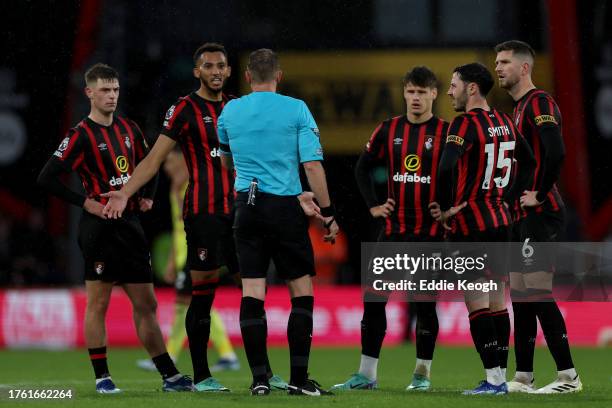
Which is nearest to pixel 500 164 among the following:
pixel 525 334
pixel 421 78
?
pixel 421 78

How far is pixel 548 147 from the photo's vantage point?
26.0ft

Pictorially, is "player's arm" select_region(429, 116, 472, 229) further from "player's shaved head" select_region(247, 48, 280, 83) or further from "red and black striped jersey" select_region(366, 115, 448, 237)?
"player's shaved head" select_region(247, 48, 280, 83)

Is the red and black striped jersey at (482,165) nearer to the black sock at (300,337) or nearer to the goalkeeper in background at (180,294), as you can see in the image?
the black sock at (300,337)

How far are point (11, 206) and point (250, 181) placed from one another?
11.8 m

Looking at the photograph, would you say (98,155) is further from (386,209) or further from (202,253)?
(386,209)

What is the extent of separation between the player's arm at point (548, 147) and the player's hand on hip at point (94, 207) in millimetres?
2743

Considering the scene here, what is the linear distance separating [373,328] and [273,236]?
1.22 m

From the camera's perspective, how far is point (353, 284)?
708 inches

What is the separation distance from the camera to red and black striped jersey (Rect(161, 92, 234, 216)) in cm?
798

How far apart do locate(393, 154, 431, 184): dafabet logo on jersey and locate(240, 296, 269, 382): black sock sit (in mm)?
1501

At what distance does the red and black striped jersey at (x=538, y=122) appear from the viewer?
8.00 m

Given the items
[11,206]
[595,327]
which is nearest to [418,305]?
[595,327]

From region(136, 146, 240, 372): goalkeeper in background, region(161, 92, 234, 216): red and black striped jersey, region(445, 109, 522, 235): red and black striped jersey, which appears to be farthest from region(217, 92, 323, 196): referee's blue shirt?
region(136, 146, 240, 372): goalkeeper in background

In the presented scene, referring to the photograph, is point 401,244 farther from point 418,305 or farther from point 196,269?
point 196,269
